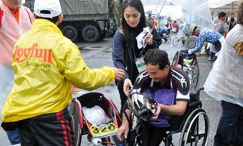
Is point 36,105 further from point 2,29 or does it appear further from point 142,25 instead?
point 142,25

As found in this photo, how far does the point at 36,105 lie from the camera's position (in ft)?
6.32

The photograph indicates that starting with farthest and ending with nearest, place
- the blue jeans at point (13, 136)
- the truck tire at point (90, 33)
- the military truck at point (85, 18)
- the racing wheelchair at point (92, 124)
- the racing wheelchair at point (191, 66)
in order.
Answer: the truck tire at point (90, 33) → the military truck at point (85, 18) → the racing wheelchair at point (191, 66) → the blue jeans at point (13, 136) → the racing wheelchair at point (92, 124)

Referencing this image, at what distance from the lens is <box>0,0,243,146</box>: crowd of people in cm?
192

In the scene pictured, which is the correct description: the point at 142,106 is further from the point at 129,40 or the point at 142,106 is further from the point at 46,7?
the point at 46,7

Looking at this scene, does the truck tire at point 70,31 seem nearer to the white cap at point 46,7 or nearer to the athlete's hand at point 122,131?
the athlete's hand at point 122,131

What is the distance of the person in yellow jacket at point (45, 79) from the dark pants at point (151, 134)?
2.70 feet

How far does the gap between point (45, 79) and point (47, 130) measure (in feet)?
1.37

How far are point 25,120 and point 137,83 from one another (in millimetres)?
1149

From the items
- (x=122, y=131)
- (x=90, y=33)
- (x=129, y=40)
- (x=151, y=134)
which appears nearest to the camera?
(x=122, y=131)

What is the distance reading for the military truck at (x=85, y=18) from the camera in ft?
49.0

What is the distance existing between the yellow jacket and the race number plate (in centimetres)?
56

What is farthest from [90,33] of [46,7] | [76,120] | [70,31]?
[46,7]

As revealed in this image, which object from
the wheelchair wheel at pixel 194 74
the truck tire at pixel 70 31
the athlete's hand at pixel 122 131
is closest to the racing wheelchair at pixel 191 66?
the wheelchair wheel at pixel 194 74

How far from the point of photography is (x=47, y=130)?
6.56 ft
